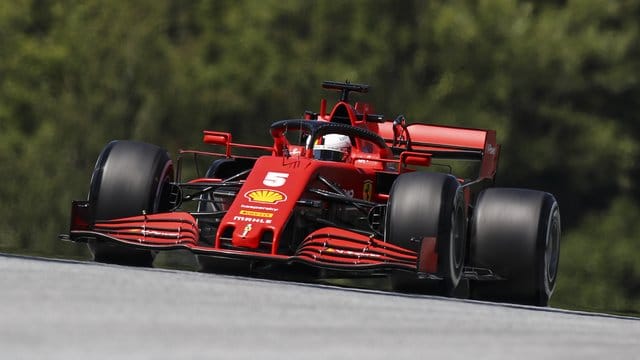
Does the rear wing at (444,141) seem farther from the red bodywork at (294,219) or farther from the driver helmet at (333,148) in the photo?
the driver helmet at (333,148)

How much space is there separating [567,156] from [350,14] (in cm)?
454

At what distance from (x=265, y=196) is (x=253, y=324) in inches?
192

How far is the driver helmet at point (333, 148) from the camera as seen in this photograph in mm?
13094

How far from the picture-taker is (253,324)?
6590 millimetres

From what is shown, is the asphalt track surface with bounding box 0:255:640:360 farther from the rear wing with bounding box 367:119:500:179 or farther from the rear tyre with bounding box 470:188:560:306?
the rear wing with bounding box 367:119:500:179

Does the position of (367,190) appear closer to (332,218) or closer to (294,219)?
(332,218)

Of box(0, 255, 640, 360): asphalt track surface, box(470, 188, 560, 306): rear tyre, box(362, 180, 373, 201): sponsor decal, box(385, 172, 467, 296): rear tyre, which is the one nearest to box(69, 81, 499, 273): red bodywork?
box(362, 180, 373, 201): sponsor decal

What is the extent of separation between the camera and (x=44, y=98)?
2822cm

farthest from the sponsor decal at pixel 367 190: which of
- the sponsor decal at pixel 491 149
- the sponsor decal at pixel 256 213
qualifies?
the sponsor decal at pixel 491 149

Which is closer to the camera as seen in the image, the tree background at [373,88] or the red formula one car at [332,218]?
the red formula one car at [332,218]

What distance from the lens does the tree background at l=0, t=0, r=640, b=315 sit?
26266mm

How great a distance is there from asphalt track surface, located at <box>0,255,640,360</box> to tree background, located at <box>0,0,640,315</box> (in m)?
→ 17.2

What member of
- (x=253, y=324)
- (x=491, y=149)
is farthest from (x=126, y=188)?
(x=253, y=324)

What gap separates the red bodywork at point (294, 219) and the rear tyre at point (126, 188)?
0.13 m
